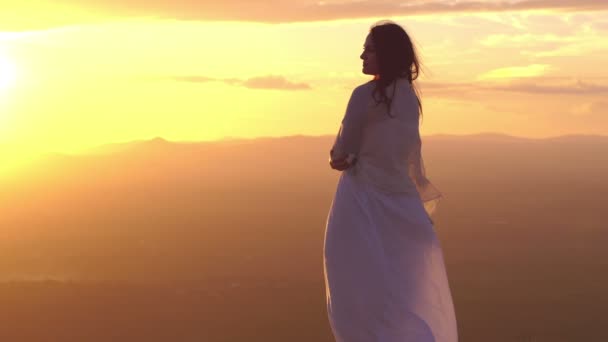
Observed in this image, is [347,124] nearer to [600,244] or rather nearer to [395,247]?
[395,247]

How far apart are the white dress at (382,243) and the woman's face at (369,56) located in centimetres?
12

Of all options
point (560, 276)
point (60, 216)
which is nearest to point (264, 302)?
point (560, 276)

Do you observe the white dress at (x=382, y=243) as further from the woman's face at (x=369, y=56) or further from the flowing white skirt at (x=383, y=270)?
the woman's face at (x=369, y=56)

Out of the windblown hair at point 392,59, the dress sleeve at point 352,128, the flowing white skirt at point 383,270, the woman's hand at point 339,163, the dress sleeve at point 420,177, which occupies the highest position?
the windblown hair at point 392,59

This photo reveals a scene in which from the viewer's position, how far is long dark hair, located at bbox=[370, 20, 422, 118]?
19.0ft

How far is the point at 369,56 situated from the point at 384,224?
1.08 metres

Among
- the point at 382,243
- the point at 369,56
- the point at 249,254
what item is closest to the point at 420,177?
the point at 382,243

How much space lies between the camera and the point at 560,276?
207 feet

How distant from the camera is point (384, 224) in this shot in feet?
20.0

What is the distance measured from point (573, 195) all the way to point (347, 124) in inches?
4755

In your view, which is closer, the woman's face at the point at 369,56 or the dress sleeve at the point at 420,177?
the woman's face at the point at 369,56

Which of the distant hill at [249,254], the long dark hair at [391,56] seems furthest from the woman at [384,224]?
the distant hill at [249,254]

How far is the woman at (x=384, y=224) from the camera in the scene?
5902 millimetres

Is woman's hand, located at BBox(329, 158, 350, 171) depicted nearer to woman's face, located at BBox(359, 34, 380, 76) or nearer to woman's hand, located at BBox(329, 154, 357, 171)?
woman's hand, located at BBox(329, 154, 357, 171)
